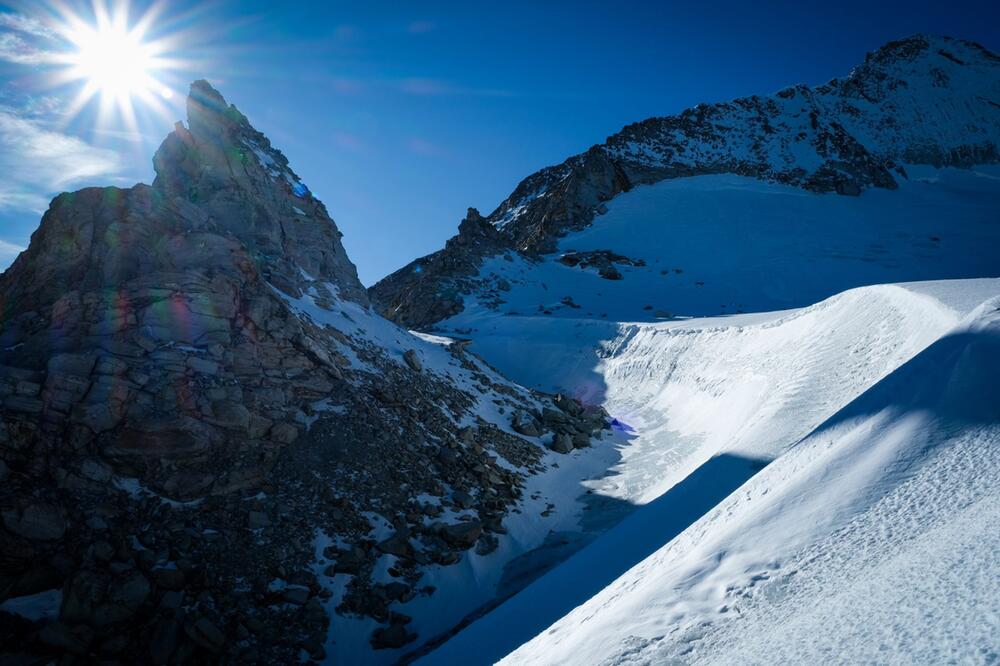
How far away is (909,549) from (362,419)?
1334cm

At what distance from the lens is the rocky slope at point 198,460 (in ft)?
31.9

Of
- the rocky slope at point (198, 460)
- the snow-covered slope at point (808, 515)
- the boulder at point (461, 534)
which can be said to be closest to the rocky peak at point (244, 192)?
the rocky slope at point (198, 460)

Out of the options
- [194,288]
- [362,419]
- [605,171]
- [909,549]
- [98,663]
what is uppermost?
[605,171]

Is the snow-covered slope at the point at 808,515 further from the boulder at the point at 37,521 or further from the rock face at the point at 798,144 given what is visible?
the rock face at the point at 798,144

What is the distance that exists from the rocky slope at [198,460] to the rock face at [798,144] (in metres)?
39.7

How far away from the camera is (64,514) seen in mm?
10297

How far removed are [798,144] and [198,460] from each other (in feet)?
331

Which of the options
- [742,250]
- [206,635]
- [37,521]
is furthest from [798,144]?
[37,521]

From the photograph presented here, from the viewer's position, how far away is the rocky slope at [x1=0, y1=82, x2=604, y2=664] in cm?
971

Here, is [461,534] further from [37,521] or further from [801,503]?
[801,503]

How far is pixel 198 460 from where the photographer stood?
12070 millimetres

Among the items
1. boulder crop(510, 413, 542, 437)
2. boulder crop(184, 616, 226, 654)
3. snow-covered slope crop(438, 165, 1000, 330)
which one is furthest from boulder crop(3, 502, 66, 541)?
snow-covered slope crop(438, 165, 1000, 330)

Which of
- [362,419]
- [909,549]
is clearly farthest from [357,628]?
[909,549]

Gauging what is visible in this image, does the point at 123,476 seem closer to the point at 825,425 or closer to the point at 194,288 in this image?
the point at 194,288
